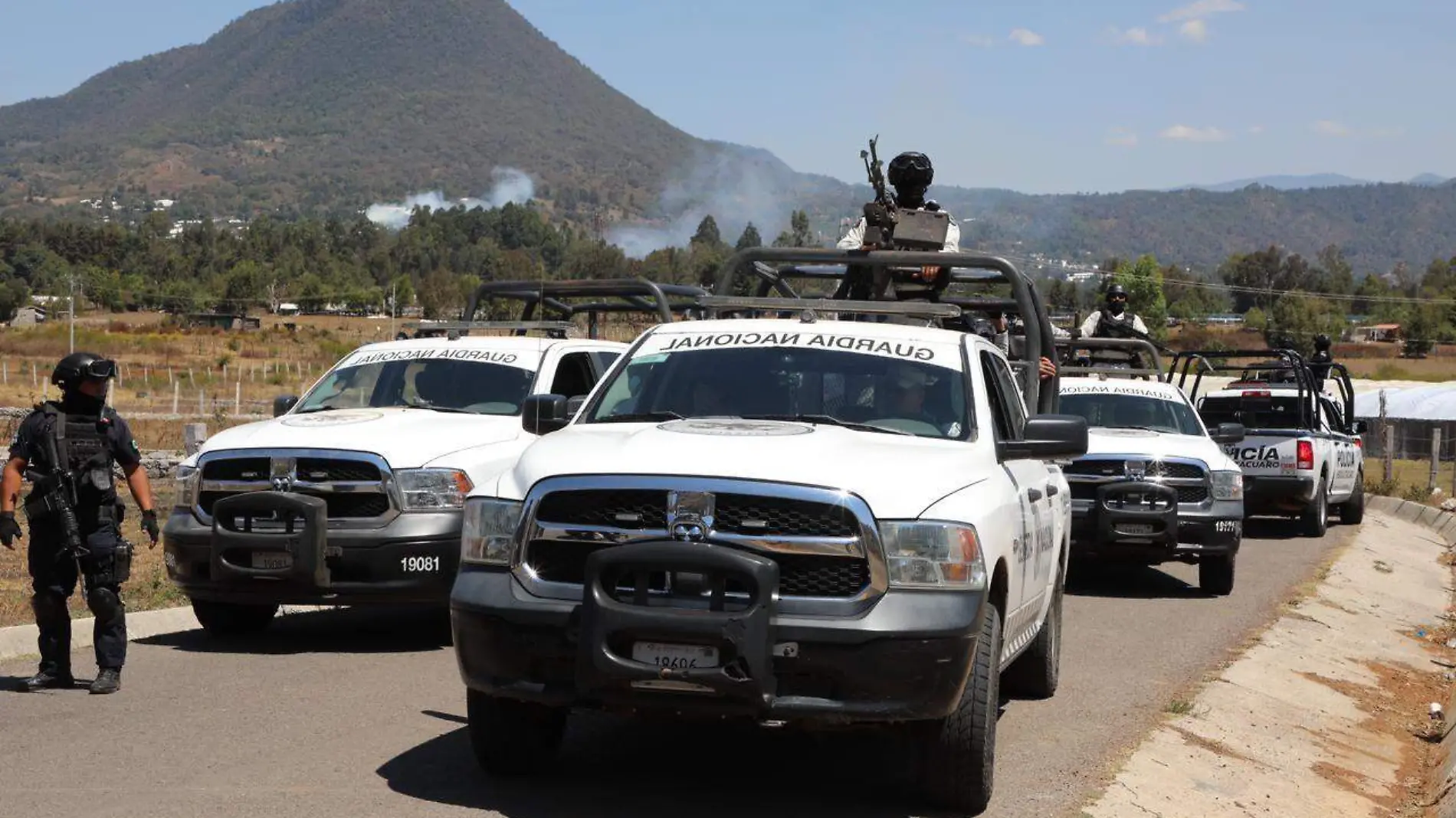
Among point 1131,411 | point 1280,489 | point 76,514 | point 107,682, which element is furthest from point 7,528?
point 1280,489

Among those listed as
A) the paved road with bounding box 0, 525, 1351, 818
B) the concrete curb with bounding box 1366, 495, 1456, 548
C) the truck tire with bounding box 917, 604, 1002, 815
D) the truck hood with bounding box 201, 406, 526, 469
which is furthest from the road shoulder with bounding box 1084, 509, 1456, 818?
the concrete curb with bounding box 1366, 495, 1456, 548

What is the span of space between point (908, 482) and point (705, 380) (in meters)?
1.73

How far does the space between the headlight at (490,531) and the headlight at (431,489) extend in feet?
13.7

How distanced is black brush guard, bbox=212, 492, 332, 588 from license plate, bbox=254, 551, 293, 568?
0.02 metres

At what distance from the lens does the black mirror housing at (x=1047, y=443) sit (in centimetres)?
781

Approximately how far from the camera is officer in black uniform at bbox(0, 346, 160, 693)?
9375 millimetres

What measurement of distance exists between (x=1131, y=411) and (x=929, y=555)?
440 inches

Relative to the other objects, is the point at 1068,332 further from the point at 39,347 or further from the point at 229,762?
the point at 39,347

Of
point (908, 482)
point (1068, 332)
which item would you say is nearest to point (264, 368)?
point (1068, 332)

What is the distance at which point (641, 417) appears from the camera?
7.95 metres

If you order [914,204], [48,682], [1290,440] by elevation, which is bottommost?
[48,682]

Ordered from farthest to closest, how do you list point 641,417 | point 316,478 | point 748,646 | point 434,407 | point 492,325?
1. point 492,325
2. point 434,407
3. point 316,478
4. point 641,417
5. point 748,646

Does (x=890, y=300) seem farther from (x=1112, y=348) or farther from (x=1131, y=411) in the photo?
(x=1112, y=348)

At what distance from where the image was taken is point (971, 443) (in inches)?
306
